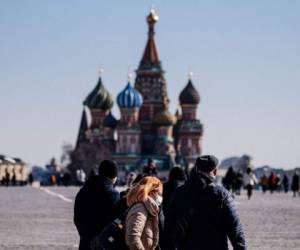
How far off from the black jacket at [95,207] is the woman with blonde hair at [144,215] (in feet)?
2.44

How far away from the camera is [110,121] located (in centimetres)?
15588

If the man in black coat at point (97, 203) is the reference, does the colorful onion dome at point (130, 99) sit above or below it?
above

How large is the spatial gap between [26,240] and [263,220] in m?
8.79

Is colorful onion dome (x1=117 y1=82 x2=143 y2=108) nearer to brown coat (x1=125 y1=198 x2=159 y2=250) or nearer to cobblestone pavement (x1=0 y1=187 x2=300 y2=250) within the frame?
cobblestone pavement (x1=0 y1=187 x2=300 y2=250)

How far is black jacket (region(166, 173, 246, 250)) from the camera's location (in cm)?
964

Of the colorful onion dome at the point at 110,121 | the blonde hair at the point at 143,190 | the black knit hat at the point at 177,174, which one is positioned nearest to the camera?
the blonde hair at the point at 143,190

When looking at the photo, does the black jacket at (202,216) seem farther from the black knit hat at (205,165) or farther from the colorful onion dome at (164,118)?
the colorful onion dome at (164,118)

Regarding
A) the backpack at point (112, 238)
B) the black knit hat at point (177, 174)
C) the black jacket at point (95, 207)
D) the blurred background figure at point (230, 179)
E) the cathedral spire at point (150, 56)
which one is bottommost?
the backpack at point (112, 238)

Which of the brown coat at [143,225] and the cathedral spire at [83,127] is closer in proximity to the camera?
the brown coat at [143,225]

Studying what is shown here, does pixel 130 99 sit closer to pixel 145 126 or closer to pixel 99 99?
pixel 145 126

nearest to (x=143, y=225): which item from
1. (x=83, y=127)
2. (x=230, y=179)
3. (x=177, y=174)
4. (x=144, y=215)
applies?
(x=144, y=215)

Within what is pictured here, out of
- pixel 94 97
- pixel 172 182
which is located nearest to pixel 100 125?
pixel 94 97

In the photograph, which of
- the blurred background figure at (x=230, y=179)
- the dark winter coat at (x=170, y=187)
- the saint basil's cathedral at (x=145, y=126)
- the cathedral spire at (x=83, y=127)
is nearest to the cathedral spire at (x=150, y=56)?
the saint basil's cathedral at (x=145, y=126)

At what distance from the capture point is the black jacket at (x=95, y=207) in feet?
34.9
